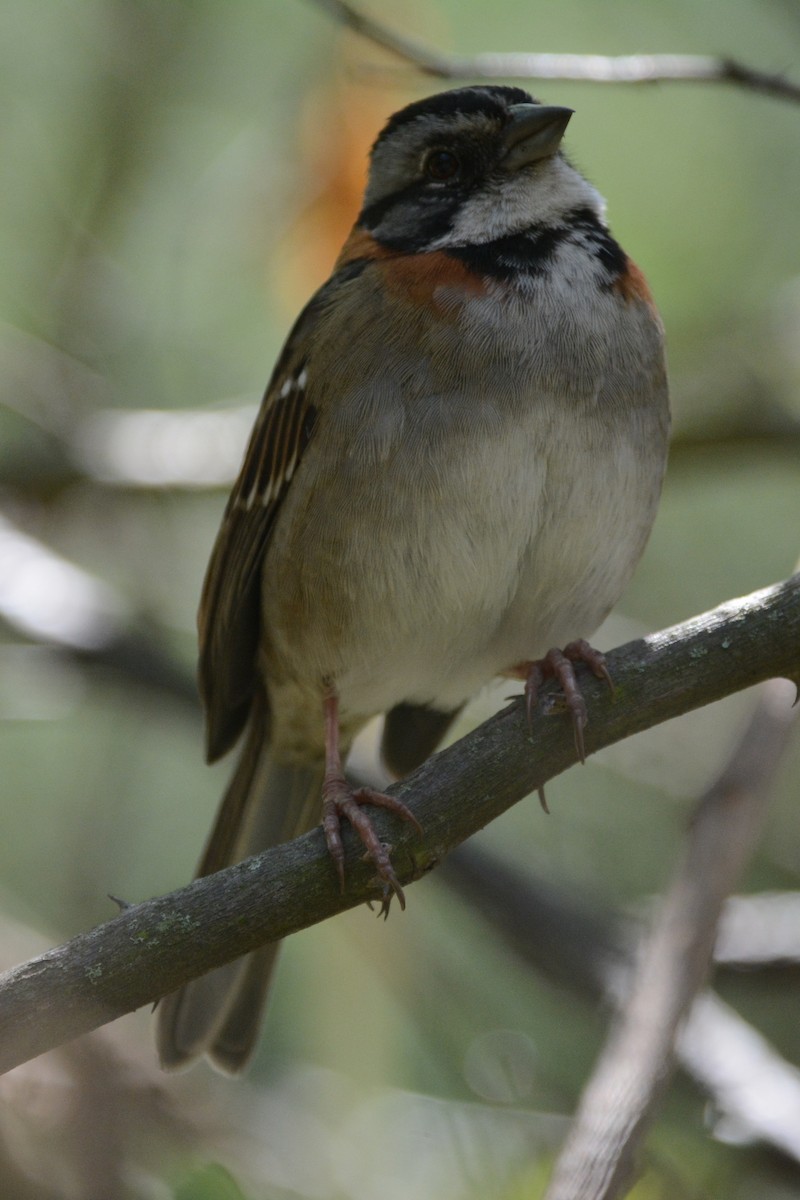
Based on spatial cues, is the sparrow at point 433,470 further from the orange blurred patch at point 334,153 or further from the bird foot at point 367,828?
the orange blurred patch at point 334,153

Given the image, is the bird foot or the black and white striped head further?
the black and white striped head

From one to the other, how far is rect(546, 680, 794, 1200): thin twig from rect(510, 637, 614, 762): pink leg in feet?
2.24

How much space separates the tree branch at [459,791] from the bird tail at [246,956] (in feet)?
4.01

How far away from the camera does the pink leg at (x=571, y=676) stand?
10.6 ft

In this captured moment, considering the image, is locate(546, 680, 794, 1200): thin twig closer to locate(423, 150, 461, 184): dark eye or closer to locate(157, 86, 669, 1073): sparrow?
locate(157, 86, 669, 1073): sparrow

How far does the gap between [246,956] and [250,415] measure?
2.52m

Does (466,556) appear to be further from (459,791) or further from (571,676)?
(459,791)

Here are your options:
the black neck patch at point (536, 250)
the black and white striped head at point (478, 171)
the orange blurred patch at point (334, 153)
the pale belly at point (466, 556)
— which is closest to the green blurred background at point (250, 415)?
the orange blurred patch at point (334, 153)

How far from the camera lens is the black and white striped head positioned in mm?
4152

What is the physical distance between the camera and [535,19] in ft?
20.9

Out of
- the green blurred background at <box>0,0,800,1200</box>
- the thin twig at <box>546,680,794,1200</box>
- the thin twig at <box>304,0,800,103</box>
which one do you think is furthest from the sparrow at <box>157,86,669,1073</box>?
the green blurred background at <box>0,0,800,1200</box>

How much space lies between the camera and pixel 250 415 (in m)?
5.96

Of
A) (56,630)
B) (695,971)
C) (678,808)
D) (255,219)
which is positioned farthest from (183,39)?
(695,971)

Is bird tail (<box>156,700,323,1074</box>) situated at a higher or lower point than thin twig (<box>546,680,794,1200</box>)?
lower
